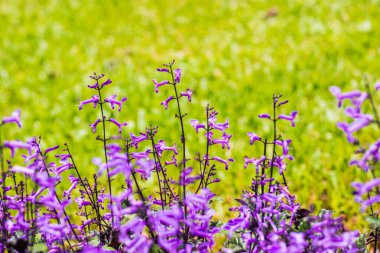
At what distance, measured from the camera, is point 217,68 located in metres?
7.18

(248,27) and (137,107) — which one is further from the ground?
(248,27)

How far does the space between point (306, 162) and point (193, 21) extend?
5880 millimetres

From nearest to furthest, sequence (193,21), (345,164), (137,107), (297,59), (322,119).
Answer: (345,164), (322,119), (137,107), (297,59), (193,21)

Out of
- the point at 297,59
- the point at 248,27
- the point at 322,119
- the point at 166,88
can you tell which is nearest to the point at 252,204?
the point at 322,119

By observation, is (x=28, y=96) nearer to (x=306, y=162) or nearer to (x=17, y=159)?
(x=17, y=159)

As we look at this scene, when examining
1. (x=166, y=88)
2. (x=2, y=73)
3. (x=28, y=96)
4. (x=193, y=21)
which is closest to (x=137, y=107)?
(x=166, y=88)

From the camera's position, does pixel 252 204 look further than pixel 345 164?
No

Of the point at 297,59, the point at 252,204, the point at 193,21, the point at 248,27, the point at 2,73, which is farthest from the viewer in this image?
the point at 193,21

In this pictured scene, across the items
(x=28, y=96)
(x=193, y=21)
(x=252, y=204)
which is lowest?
(x=252, y=204)

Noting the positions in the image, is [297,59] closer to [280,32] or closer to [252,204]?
[280,32]

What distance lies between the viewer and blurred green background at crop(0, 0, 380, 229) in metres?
4.69

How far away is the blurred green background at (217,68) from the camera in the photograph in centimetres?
469

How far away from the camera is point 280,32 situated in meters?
8.20

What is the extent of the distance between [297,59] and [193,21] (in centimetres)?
344
